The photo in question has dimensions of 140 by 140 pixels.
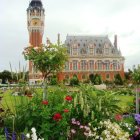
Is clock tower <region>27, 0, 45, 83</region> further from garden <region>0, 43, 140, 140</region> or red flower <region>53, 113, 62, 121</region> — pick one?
red flower <region>53, 113, 62, 121</region>

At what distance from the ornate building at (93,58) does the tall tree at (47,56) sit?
2135 inches

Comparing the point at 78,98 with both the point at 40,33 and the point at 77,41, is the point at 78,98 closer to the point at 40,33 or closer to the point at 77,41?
the point at 77,41

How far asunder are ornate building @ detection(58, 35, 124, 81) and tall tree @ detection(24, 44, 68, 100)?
54222 millimetres

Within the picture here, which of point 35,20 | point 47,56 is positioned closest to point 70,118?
point 47,56

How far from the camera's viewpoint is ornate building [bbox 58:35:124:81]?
67062mm

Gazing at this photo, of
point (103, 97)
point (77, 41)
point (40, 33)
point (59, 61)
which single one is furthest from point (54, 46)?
point (40, 33)

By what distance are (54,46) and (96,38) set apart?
186 ft

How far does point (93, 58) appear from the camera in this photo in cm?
6831

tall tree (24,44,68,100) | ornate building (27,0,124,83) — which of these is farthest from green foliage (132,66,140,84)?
ornate building (27,0,124,83)

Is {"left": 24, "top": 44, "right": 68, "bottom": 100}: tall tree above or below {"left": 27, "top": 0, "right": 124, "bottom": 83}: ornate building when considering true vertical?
below

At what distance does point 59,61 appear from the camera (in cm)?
1188

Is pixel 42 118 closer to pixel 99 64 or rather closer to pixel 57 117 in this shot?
pixel 57 117

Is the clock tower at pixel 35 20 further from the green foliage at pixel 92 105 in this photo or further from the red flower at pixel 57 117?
the red flower at pixel 57 117

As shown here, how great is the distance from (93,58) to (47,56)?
56.9 m
